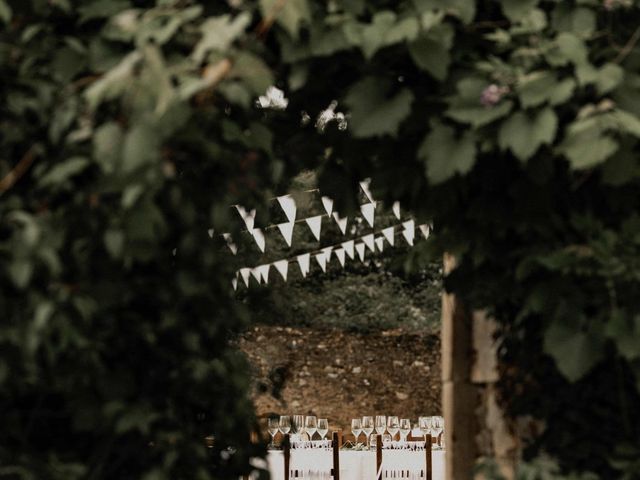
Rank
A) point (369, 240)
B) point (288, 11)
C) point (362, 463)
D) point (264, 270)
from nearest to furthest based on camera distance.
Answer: point (288, 11) → point (362, 463) → point (264, 270) → point (369, 240)

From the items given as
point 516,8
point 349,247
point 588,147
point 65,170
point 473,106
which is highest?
point 349,247

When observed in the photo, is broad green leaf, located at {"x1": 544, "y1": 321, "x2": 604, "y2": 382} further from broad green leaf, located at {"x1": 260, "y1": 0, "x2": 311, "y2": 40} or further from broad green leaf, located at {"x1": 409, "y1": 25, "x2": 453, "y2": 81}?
broad green leaf, located at {"x1": 260, "y1": 0, "x2": 311, "y2": 40}

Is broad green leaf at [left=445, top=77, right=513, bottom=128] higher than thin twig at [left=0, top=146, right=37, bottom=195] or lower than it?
higher

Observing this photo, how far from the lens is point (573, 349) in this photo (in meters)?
2.65

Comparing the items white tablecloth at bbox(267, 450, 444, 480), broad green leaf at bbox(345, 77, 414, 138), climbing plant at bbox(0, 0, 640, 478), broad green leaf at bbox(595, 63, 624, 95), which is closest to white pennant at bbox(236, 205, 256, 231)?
climbing plant at bbox(0, 0, 640, 478)

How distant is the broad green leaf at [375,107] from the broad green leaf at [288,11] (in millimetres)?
276

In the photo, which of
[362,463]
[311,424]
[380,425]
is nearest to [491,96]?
[311,424]

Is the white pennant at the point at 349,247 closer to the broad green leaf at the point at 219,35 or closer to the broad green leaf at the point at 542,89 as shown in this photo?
the broad green leaf at the point at 542,89

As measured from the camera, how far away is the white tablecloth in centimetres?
748

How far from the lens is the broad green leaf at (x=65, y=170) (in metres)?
2.33

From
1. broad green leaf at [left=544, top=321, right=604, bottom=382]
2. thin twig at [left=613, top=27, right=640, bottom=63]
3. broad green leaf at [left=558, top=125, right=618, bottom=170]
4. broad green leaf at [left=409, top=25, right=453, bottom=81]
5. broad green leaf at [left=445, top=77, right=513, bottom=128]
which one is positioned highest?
thin twig at [left=613, top=27, right=640, bottom=63]

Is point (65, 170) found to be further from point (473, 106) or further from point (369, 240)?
point (369, 240)

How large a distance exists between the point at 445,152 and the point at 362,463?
5.26 meters

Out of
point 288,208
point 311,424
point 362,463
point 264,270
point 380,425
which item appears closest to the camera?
point 311,424
